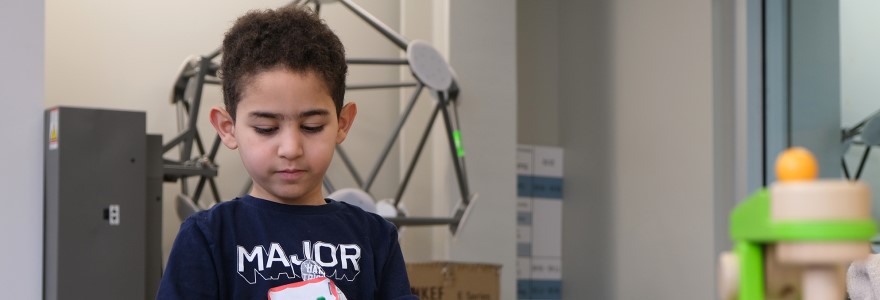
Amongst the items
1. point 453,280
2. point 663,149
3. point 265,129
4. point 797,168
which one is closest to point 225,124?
point 265,129

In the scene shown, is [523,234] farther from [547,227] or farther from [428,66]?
[428,66]

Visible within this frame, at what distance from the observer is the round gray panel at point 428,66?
320 centimetres

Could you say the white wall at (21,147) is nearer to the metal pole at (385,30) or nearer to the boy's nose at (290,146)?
the metal pole at (385,30)

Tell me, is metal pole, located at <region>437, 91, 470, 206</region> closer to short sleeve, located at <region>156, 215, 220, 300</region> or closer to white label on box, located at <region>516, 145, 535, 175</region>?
white label on box, located at <region>516, 145, 535, 175</region>

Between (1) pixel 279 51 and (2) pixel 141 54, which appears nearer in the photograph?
(1) pixel 279 51

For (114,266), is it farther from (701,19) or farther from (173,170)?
(701,19)

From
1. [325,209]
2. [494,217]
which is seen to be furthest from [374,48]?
[325,209]

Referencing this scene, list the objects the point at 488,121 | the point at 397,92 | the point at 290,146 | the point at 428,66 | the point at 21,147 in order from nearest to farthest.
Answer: the point at 290,146, the point at 21,147, the point at 428,66, the point at 488,121, the point at 397,92

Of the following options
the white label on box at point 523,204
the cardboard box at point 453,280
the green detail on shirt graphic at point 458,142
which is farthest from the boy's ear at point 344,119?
the white label on box at point 523,204

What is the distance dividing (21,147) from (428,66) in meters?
1.26

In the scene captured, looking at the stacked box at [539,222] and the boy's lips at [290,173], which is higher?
the boy's lips at [290,173]

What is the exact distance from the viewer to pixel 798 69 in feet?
12.1

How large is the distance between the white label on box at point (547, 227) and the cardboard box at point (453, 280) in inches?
40.3

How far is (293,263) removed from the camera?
3.67 feet
